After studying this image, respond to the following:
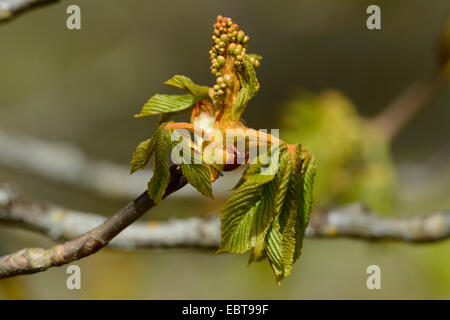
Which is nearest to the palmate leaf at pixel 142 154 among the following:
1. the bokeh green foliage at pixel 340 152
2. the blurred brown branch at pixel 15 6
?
the blurred brown branch at pixel 15 6

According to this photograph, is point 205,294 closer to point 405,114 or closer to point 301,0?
point 405,114

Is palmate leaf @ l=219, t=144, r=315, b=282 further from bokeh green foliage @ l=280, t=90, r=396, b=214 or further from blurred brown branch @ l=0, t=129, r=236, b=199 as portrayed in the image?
blurred brown branch @ l=0, t=129, r=236, b=199

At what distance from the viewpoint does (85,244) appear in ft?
2.61

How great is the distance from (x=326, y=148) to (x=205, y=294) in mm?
1462

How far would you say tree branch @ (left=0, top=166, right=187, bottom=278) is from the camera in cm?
76

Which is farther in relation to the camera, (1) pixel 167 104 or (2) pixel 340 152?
(2) pixel 340 152

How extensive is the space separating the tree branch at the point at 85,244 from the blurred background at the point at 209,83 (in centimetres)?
150

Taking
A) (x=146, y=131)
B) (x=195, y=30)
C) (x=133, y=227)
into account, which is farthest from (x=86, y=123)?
(x=133, y=227)

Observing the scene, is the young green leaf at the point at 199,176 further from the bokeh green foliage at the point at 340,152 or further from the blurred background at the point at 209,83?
the blurred background at the point at 209,83

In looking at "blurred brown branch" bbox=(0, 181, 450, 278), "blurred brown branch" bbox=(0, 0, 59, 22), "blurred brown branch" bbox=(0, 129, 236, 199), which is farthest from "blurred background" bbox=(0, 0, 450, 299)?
"blurred brown branch" bbox=(0, 0, 59, 22)

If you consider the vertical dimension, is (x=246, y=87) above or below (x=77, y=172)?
below

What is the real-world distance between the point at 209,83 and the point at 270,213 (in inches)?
118

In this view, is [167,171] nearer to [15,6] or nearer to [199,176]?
[199,176]

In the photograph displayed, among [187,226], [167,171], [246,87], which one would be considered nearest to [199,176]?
[167,171]
